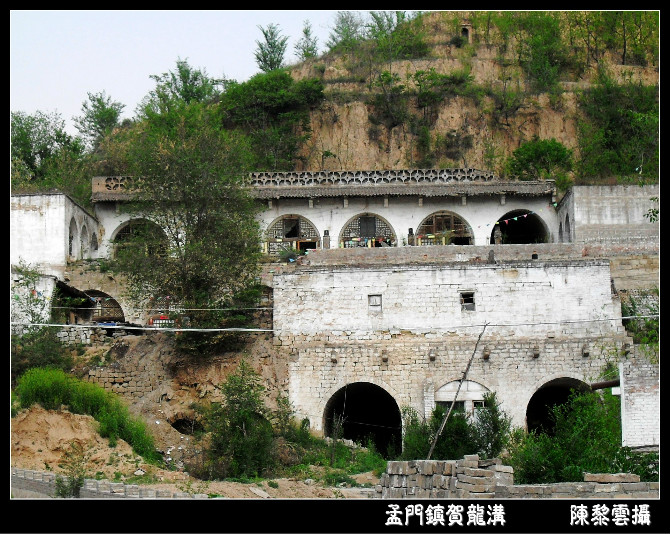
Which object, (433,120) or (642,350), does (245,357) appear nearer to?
(642,350)

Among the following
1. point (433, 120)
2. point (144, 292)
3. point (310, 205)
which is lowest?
point (144, 292)

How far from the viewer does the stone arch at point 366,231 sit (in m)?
37.1

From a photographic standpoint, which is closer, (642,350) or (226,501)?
(226,501)

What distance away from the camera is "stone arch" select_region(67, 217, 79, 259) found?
113 feet

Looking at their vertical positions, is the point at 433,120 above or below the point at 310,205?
above

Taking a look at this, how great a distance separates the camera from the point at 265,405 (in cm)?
2716

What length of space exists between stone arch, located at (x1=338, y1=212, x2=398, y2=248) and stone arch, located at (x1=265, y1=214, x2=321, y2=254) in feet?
3.36

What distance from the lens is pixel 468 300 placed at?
93.9 feet

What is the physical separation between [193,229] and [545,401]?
11.1 meters

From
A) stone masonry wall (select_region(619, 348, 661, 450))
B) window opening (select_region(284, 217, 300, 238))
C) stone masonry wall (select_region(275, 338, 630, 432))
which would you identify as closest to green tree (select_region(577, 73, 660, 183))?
window opening (select_region(284, 217, 300, 238))

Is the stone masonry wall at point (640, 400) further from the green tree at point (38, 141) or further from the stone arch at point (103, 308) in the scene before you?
the green tree at point (38, 141)

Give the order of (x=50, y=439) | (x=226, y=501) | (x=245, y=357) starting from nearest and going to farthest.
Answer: (x=226, y=501) < (x=50, y=439) < (x=245, y=357)

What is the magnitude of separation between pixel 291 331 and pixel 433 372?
13.1 feet

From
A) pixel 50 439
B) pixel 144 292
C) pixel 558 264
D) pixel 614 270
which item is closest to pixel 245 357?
pixel 144 292
